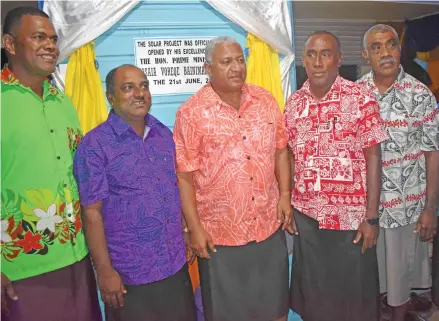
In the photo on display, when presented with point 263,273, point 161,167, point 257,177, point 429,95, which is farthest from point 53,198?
point 429,95

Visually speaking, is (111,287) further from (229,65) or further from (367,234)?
(367,234)

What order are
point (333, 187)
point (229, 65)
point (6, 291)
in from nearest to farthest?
point (6, 291) < point (229, 65) < point (333, 187)

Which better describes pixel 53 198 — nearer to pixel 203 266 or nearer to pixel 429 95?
pixel 203 266

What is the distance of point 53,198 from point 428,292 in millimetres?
2676

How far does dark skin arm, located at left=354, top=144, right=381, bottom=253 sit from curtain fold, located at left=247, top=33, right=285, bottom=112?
0.97 meters

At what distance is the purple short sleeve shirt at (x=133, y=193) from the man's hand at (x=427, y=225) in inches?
56.2

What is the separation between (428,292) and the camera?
2.79m

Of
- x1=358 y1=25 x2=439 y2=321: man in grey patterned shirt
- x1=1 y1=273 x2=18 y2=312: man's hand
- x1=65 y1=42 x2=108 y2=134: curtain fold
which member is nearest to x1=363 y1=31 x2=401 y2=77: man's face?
x1=358 y1=25 x2=439 y2=321: man in grey patterned shirt

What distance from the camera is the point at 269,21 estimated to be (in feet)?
8.74

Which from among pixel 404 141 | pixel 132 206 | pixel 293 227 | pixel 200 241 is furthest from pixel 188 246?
pixel 404 141

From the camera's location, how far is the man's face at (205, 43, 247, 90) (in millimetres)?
1813

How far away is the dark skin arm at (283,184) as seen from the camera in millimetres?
2021

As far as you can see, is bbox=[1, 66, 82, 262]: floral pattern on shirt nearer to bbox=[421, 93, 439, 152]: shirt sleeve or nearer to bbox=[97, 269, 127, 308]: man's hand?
bbox=[97, 269, 127, 308]: man's hand

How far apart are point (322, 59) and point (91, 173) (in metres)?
1.25
